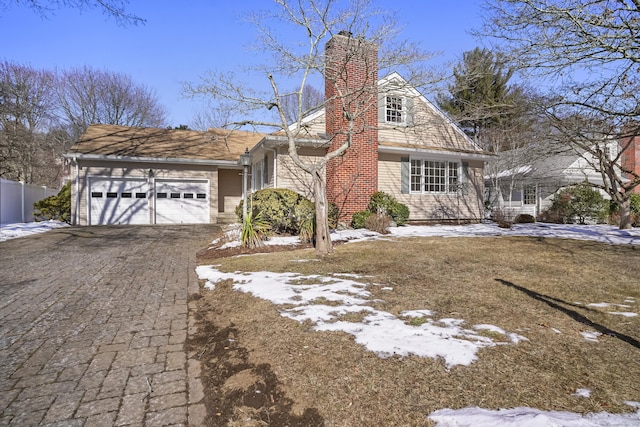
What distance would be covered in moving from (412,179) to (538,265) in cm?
786

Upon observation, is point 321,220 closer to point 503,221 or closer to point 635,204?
point 503,221

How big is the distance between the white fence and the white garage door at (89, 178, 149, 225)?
3213mm

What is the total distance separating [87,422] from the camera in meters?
2.09

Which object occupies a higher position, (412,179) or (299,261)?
(412,179)

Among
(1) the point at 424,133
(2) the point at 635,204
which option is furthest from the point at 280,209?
(2) the point at 635,204

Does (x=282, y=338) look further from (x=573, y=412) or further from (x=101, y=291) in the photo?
(x=101, y=291)

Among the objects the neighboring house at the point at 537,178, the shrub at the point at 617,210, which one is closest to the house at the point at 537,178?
the neighboring house at the point at 537,178

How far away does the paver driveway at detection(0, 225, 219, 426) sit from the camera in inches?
87.6

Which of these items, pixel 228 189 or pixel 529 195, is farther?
pixel 529 195

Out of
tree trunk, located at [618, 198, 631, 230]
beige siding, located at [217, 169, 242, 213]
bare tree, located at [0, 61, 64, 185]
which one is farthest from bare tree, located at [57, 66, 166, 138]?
tree trunk, located at [618, 198, 631, 230]

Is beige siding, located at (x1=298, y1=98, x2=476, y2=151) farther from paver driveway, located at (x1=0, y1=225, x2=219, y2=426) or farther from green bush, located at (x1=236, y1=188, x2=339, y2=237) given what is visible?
paver driveway, located at (x1=0, y1=225, x2=219, y2=426)

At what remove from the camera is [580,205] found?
15547mm

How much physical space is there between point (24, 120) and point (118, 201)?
1507 cm

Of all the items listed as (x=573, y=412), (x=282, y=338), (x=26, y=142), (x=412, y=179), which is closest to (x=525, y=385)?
Result: (x=573, y=412)
